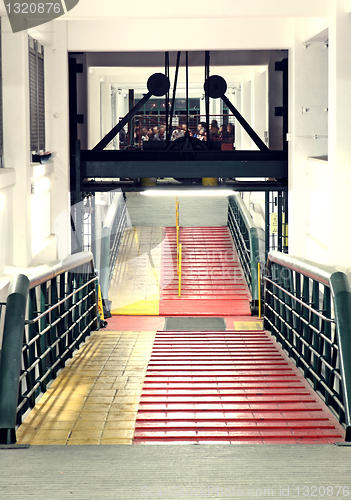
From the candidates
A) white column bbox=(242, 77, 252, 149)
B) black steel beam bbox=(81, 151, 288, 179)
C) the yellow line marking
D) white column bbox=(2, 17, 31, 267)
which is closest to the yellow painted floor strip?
the yellow line marking

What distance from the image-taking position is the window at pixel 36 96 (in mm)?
10969

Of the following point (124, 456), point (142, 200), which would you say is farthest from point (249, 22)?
point (142, 200)

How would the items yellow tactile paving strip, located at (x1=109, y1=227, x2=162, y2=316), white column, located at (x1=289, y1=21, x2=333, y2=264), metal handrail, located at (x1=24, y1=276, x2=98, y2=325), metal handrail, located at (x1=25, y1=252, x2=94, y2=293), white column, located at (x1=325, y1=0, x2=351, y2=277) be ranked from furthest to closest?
yellow tactile paving strip, located at (x1=109, y1=227, x2=162, y2=316), white column, located at (x1=289, y1=21, x2=333, y2=264), white column, located at (x1=325, y1=0, x2=351, y2=277), metal handrail, located at (x1=25, y1=252, x2=94, y2=293), metal handrail, located at (x1=24, y1=276, x2=98, y2=325)

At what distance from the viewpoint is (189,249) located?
58.1 ft

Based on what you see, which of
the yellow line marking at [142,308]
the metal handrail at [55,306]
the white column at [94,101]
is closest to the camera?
the metal handrail at [55,306]

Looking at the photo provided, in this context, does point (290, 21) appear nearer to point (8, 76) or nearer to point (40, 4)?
point (40, 4)

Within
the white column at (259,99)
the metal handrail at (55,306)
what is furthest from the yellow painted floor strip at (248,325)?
the white column at (259,99)

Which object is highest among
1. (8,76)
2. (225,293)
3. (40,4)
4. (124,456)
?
(40,4)

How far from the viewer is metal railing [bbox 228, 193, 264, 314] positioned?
1357 centimetres

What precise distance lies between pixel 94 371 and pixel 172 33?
8214 mm

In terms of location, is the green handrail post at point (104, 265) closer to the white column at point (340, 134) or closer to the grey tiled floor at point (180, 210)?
the white column at point (340, 134)

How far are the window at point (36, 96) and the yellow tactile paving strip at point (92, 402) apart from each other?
5673 mm

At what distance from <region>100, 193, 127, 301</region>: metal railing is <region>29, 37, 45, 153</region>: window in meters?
3.24

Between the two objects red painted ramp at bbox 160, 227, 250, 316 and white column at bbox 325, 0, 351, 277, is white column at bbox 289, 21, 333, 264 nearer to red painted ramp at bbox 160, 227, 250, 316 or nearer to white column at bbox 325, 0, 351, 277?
white column at bbox 325, 0, 351, 277
